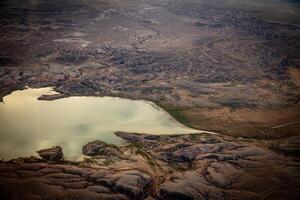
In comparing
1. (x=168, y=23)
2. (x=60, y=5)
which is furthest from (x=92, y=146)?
(x=60, y=5)

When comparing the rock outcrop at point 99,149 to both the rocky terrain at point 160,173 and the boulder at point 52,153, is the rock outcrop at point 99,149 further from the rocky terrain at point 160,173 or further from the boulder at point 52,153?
the boulder at point 52,153

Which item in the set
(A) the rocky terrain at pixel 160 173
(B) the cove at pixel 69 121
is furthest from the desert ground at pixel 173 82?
(B) the cove at pixel 69 121

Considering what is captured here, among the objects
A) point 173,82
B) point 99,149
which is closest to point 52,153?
point 99,149

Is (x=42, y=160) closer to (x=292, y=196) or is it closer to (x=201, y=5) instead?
(x=292, y=196)

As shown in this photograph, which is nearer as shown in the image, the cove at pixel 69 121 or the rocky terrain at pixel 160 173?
the rocky terrain at pixel 160 173

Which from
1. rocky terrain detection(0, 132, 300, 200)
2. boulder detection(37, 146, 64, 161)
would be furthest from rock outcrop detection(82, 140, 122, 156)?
boulder detection(37, 146, 64, 161)

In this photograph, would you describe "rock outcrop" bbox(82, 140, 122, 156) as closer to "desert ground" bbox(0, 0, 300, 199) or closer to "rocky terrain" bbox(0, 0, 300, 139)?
"desert ground" bbox(0, 0, 300, 199)

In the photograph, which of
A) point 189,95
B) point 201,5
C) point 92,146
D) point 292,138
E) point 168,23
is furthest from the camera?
point 201,5
